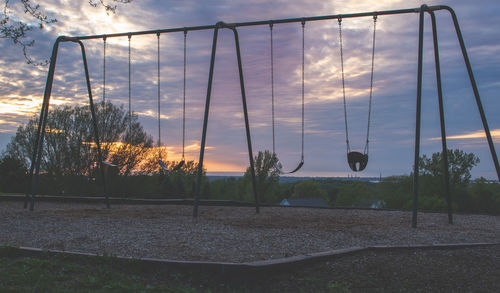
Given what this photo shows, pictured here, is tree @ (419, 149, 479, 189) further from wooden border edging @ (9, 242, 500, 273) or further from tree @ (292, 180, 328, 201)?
wooden border edging @ (9, 242, 500, 273)

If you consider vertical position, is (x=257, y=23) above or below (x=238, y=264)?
above

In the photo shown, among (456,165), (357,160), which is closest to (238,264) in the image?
(357,160)

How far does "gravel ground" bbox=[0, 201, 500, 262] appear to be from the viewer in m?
6.12

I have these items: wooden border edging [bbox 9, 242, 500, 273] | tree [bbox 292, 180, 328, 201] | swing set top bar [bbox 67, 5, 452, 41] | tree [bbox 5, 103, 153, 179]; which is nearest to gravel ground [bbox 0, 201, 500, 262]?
wooden border edging [bbox 9, 242, 500, 273]

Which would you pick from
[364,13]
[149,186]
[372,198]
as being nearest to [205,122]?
[364,13]

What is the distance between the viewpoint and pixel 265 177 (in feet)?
147

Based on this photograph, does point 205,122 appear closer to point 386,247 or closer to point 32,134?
point 386,247

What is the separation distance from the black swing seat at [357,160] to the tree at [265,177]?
2821 cm

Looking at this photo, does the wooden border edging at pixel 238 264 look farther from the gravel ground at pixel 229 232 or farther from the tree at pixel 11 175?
the tree at pixel 11 175

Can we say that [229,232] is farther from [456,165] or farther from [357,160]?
[456,165]

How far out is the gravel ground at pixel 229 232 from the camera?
612 cm

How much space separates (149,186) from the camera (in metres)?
29.2

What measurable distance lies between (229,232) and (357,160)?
3.15 m

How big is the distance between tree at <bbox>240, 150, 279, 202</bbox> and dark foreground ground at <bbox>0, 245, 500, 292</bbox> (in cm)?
3175
